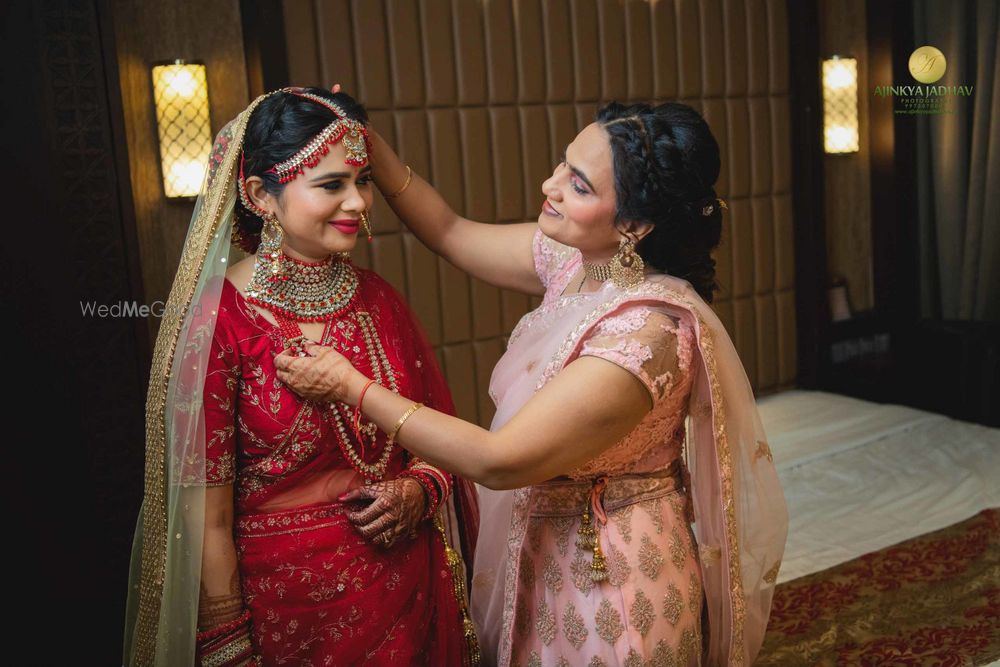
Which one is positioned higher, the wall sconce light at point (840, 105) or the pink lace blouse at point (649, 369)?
the wall sconce light at point (840, 105)

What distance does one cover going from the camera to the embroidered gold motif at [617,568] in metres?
1.55

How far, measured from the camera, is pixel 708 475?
63.8 inches

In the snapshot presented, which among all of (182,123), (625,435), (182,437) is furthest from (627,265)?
(182,123)

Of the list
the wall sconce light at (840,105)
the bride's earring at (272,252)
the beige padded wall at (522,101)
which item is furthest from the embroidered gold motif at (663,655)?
the wall sconce light at (840,105)

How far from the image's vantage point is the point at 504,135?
385 cm

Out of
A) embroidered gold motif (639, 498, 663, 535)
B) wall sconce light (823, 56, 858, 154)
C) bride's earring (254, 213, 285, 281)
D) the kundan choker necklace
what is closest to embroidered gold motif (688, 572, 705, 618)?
embroidered gold motif (639, 498, 663, 535)

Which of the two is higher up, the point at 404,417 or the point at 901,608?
the point at 404,417

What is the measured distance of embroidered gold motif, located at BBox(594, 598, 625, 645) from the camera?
1545mm

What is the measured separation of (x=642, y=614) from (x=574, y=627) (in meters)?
0.12

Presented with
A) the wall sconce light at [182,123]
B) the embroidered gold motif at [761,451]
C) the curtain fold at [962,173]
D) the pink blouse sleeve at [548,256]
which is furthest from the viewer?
the curtain fold at [962,173]

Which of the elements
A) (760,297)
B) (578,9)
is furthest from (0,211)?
(760,297)

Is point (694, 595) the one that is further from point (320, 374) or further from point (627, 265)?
point (320, 374)

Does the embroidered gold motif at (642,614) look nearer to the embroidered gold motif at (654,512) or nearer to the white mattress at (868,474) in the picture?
the embroidered gold motif at (654,512)

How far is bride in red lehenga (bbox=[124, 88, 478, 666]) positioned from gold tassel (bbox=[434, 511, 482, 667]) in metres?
0.09
